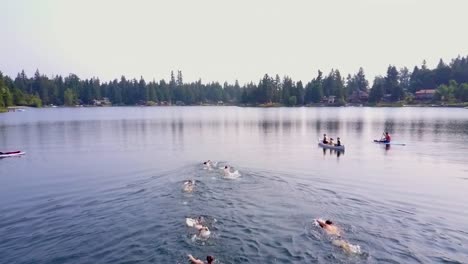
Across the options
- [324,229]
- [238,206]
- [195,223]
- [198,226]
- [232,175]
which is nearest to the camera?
[324,229]

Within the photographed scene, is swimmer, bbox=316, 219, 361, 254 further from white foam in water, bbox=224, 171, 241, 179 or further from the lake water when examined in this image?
white foam in water, bbox=224, 171, 241, 179

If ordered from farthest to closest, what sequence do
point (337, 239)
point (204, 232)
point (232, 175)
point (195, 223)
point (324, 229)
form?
point (232, 175) < point (195, 223) < point (324, 229) < point (204, 232) < point (337, 239)

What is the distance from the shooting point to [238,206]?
26.8 m

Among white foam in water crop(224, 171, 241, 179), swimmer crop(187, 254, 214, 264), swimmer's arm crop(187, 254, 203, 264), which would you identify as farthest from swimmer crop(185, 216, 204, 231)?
white foam in water crop(224, 171, 241, 179)

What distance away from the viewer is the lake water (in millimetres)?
19250

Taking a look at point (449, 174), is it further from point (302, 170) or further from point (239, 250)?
point (239, 250)

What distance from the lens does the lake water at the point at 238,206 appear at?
19250mm

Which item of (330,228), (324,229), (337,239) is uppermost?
(330,228)

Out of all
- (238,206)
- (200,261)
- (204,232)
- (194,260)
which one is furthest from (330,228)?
(194,260)

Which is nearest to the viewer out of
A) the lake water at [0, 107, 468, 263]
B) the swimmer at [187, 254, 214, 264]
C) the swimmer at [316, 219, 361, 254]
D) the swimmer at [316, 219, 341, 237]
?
the swimmer at [187, 254, 214, 264]

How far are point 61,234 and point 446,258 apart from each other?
21095 mm

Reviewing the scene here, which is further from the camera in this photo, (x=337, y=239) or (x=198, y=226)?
(x=198, y=226)

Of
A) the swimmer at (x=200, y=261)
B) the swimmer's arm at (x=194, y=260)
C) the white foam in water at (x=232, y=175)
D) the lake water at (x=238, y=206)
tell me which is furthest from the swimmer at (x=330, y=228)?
the white foam in water at (x=232, y=175)

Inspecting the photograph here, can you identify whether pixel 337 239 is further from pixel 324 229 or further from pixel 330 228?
pixel 324 229
